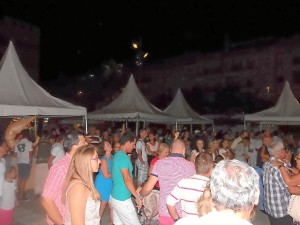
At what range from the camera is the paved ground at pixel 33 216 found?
7.29 m

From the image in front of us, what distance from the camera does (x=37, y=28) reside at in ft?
128

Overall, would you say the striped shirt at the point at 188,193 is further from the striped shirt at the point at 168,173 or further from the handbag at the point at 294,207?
the handbag at the point at 294,207

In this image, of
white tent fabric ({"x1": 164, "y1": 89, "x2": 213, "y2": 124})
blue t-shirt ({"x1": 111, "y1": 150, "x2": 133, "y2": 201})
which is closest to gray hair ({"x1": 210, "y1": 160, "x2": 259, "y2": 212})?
blue t-shirt ({"x1": 111, "y1": 150, "x2": 133, "y2": 201})

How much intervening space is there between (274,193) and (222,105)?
141ft

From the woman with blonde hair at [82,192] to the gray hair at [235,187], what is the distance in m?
1.41

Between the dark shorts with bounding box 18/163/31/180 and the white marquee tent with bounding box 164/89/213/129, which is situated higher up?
the white marquee tent with bounding box 164/89/213/129

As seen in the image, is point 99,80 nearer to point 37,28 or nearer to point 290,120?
point 37,28

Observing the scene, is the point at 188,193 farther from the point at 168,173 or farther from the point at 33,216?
the point at 33,216

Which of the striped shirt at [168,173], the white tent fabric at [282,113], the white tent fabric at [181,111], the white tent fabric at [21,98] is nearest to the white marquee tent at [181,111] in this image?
the white tent fabric at [181,111]

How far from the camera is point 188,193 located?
3.77m

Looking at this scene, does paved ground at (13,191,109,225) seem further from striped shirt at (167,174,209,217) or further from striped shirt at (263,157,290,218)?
striped shirt at (167,174,209,217)

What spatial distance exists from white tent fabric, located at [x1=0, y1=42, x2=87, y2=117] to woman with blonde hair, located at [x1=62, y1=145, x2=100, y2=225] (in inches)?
165

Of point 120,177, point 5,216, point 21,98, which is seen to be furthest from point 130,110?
point 5,216

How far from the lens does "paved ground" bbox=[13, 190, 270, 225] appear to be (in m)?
7.29
